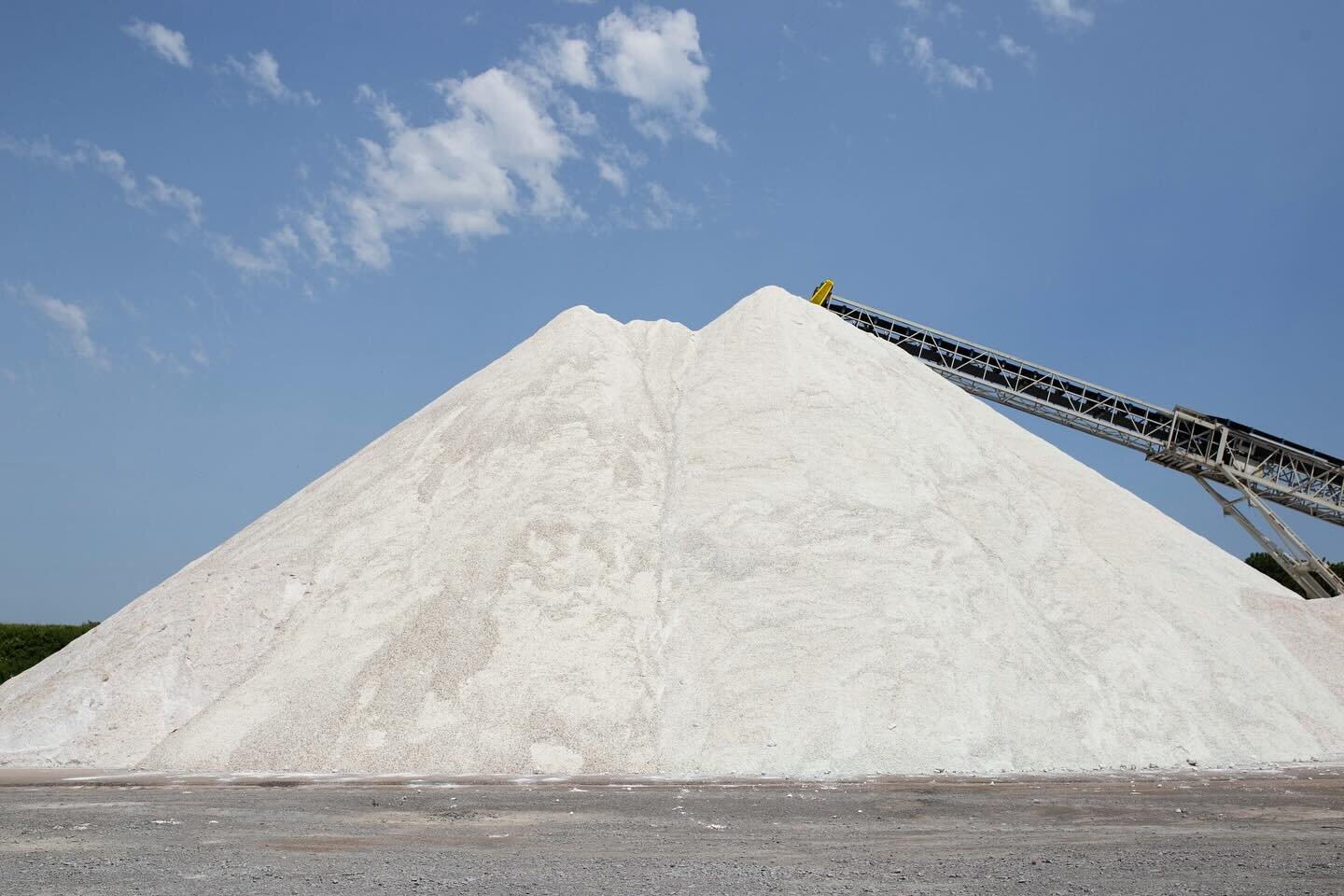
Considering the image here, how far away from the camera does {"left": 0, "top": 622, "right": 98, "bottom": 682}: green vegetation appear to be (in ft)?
66.9

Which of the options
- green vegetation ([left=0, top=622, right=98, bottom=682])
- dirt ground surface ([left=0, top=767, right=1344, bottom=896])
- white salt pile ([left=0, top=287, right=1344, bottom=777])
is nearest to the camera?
dirt ground surface ([left=0, top=767, right=1344, bottom=896])

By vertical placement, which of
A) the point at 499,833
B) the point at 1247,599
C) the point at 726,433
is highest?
the point at 726,433

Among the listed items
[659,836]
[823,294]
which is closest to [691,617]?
[659,836]

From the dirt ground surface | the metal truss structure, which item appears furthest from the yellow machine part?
the dirt ground surface

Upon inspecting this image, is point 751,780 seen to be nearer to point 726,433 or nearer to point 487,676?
point 487,676

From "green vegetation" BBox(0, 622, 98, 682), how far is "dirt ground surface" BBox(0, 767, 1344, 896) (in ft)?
37.2

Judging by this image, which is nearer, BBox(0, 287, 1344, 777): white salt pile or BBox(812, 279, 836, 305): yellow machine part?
BBox(0, 287, 1344, 777): white salt pile

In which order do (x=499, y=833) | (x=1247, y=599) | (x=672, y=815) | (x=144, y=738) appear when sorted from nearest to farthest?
1. (x=499, y=833)
2. (x=672, y=815)
3. (x=144, y=738)
4. (x=1247, y=599)

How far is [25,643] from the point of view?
20.6 m

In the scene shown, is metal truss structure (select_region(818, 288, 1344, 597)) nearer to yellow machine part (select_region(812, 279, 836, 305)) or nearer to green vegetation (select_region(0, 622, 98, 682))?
yellow machine part (select_region(812, 279, 836, 305))

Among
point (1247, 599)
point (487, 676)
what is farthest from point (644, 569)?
point (1247, 599)

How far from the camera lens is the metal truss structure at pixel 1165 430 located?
25.1 m

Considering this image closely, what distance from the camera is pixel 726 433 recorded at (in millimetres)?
16875

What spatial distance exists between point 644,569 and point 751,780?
4117 millimetres
